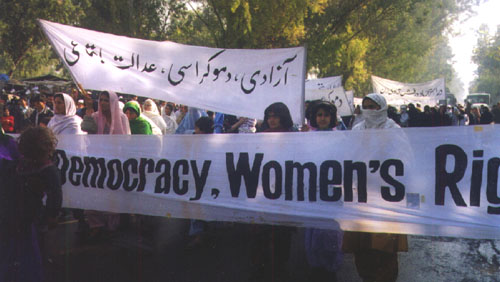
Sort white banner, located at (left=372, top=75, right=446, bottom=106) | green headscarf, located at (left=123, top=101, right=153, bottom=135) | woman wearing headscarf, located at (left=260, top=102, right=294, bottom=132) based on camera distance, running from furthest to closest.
Answer: white banner, located at (left=372, top=75, right=446, bottom=106) < green headscarf, located at (left=123, top=101, right=153, bottom=135) < woman wearing headscarf, located at (left=260, top=102, right=294, bottom=132)

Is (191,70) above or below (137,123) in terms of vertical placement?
above

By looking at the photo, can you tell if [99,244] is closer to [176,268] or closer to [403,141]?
[176,268]

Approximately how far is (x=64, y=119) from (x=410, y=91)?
50.7 feet

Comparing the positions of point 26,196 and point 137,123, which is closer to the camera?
point 26,196

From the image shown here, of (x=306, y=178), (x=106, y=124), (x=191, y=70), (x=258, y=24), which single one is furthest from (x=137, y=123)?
(x=258, y=24)

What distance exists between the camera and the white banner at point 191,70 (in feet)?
17.0

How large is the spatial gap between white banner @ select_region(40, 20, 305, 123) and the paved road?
1.52 m

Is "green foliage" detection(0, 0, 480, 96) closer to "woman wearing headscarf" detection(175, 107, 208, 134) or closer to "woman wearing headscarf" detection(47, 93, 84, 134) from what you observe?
"woman wearing headscarf" detection(175, 107, 208, 134)

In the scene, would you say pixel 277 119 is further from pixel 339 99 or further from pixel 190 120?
pixel 339 99

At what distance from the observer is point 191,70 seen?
5391 mm

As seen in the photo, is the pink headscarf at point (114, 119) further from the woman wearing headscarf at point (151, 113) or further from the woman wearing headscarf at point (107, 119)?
the woman wearing headscarf at point (151, 113)

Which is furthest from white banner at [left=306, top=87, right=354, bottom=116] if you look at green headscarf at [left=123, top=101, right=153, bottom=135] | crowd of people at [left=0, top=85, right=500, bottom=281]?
crowd of people at [left=0, top=85, right=500, bottom=281]

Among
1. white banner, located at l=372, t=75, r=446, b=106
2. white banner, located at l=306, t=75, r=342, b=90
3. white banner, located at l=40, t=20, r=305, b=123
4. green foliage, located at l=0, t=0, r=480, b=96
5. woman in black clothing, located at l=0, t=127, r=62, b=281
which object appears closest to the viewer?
woman in black clothing, located at l=0, t=127, r=62, b=281

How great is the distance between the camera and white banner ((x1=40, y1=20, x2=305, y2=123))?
519 centimetres
